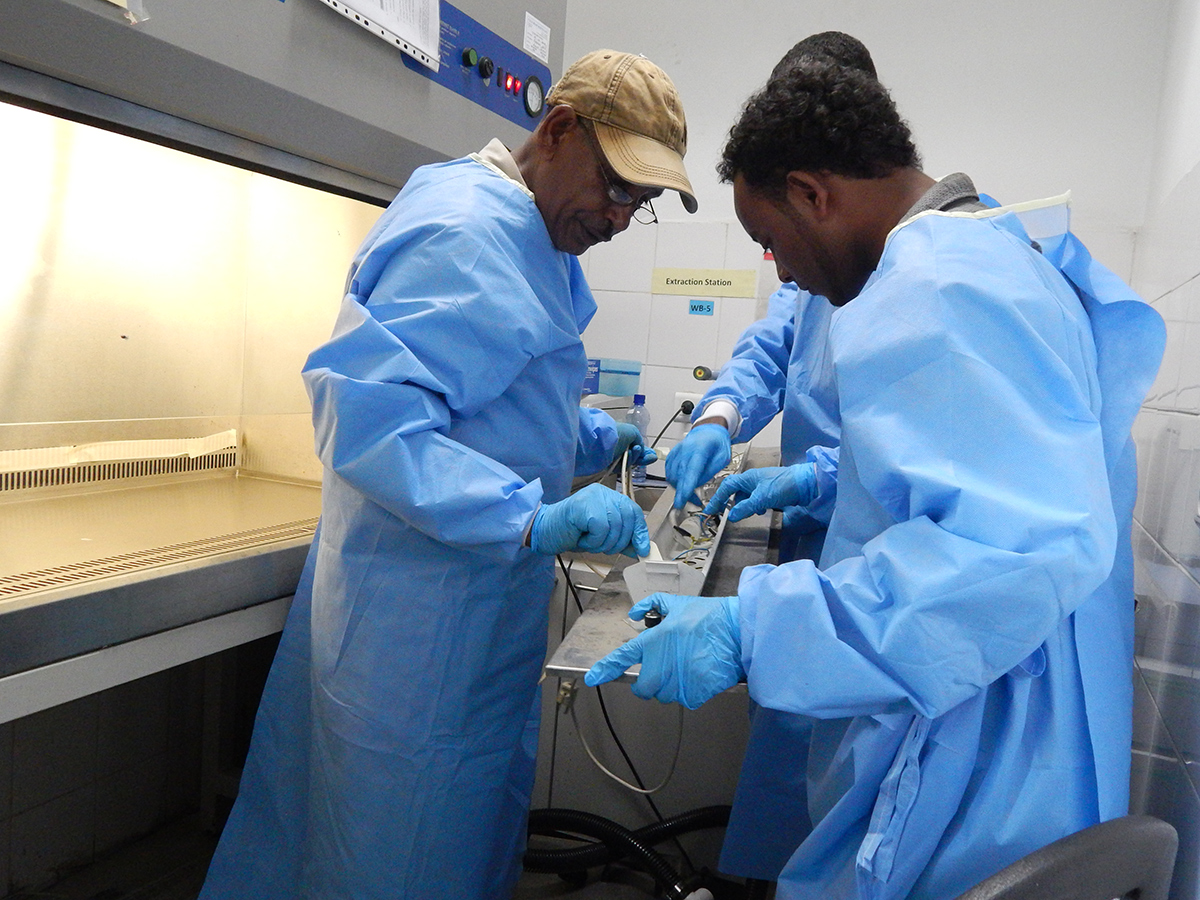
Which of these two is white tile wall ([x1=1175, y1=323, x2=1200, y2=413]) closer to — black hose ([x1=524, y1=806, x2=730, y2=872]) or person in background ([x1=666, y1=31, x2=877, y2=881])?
person in background ([x1=666, y1=31, x2=877, y2=881])

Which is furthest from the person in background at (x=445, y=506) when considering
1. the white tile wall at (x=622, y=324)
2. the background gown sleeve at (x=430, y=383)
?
the white tile wall at (x=622, y=324)

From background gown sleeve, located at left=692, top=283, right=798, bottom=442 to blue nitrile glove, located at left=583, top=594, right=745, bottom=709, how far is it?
1059 millimetres

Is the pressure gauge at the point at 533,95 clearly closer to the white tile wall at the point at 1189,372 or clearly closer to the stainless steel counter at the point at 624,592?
the stainless steel counter at the point at 624,592

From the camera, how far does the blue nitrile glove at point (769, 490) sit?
57.7 inches

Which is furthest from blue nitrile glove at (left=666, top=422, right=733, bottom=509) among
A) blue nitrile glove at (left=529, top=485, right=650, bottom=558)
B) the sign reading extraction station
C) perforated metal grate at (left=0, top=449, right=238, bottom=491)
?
the sign reading extraction station

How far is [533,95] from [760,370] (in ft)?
2.70

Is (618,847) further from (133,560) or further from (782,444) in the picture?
(133,560)

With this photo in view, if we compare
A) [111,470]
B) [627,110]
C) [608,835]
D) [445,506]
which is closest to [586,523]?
[445,506]

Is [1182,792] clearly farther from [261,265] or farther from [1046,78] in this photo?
[1046,78]

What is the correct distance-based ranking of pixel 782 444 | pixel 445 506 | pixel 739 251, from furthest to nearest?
pixel 739 251
pixel 782 444
pixel 445 506

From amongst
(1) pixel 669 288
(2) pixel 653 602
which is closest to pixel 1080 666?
(2) pixel 653 602

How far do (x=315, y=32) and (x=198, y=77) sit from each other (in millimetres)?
212

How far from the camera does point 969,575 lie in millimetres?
641

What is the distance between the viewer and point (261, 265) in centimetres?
186
